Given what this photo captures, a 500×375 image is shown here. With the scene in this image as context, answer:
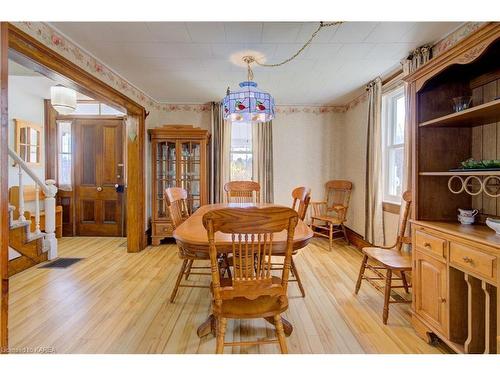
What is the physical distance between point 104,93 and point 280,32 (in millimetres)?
2078

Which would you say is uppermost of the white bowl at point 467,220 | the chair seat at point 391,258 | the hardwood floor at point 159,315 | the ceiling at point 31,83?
the ceiling at point 31,83

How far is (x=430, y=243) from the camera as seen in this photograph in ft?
6.03

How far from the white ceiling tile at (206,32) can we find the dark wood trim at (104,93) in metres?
1.17

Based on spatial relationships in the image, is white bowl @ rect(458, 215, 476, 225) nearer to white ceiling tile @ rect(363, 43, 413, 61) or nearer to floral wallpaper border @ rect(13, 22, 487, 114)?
floral wallpaper border @ rect(13, 22, 487, 114)

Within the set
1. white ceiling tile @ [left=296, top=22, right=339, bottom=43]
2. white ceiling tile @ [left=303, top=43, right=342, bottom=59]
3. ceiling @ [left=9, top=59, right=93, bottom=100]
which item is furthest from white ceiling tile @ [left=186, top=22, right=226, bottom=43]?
ceiling @ [left=9, top=59, right=93, bottom=100]

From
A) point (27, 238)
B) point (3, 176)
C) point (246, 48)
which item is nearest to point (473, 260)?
point (246, 48)

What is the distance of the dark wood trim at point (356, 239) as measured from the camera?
13.2ft

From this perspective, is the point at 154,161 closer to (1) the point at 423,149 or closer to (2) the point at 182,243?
(2) the point at 182,243

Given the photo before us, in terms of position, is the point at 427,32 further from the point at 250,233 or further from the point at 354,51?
the point at 250,233

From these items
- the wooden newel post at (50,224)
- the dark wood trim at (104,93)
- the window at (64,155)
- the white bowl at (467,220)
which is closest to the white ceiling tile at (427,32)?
the white bowl at (467,220)

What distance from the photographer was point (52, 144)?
4867 millimetres

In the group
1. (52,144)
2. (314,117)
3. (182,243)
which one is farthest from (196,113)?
(182,243)

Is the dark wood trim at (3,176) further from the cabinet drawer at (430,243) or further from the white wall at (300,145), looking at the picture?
the white wall at (300,145)
